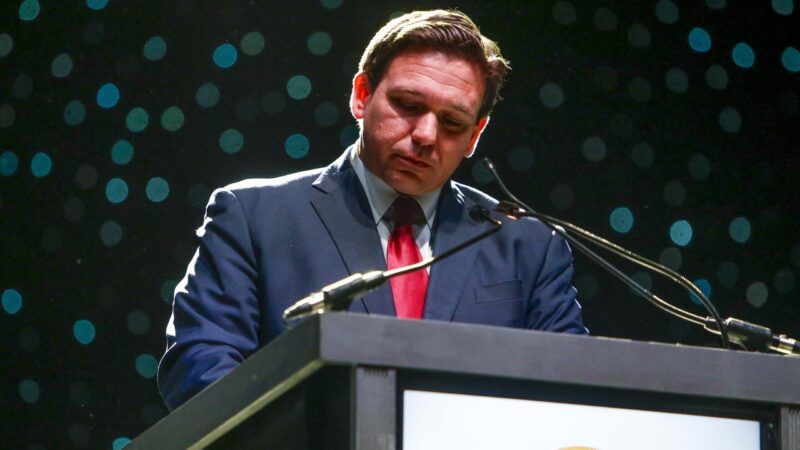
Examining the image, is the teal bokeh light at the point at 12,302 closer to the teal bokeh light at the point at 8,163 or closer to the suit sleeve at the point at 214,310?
the teal bokeh light at the point at 8,163

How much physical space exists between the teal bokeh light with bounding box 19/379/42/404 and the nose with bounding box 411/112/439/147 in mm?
1105

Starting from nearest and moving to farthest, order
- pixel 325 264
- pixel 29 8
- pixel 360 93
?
1. pixel 325 264
2. pixel 360 93
3. pixel 29 8

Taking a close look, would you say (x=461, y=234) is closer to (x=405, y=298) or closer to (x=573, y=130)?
(x=405, y=298)

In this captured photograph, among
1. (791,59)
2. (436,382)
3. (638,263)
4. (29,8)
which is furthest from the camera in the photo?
(791,59)

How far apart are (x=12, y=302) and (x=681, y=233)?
1509 mm

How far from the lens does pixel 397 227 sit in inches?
74.5

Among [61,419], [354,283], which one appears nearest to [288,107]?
[61,419]

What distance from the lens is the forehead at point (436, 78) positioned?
1.92 m

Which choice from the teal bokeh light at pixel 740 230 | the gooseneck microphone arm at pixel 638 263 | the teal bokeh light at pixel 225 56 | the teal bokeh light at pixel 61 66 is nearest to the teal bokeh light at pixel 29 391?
the teal bokeh light at pixel 61 66

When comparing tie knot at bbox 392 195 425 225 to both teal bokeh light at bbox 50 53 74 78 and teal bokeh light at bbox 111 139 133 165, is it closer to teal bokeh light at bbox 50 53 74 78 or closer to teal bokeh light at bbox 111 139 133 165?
teal bokeh light at bbox 111 139 133 165

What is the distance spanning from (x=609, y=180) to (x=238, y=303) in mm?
1175

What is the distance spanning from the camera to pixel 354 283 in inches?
38.5

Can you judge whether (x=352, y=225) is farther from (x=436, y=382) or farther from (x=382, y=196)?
(x=436, y=382)

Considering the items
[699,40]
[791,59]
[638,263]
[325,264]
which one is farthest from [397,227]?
[791,59]
